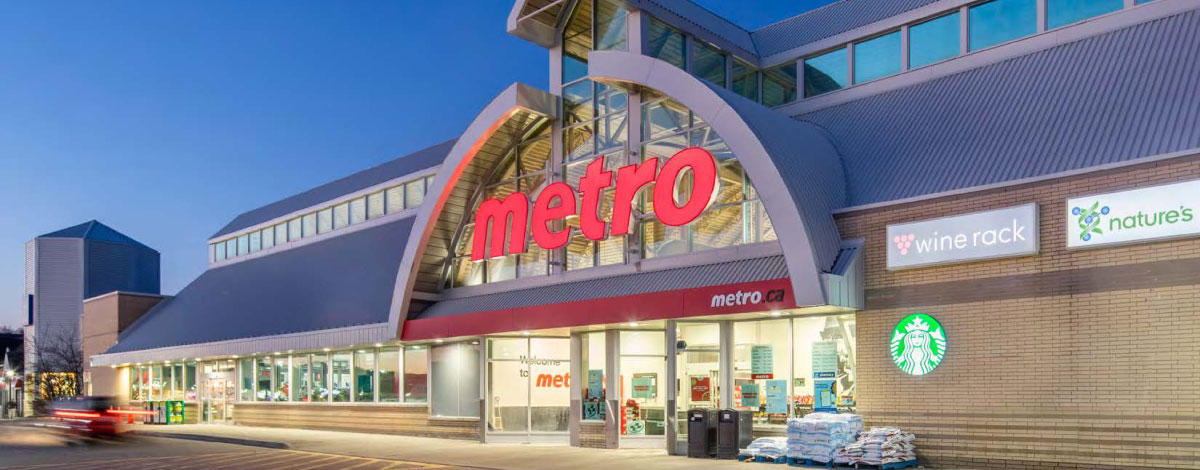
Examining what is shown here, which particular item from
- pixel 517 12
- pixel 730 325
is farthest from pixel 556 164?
pixel 730 325

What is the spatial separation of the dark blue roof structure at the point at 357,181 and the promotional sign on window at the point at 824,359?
57.7ft

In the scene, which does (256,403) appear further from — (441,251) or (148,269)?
(148,269)

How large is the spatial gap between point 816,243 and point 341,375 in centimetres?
2010

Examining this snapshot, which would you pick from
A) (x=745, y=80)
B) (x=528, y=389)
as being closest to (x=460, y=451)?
(x=528, y=389)

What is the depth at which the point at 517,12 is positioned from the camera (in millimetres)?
27234

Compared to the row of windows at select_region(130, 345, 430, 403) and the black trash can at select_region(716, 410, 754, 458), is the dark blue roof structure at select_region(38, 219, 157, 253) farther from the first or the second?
the black trash can at select_region(716, 410, 754, 458)

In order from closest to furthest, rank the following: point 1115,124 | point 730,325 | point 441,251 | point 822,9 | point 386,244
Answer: point 1115,124 → point 730,325 → point 822,9 → point 441,251 → point 386,244

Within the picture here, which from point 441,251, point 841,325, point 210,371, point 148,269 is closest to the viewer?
point 841,325

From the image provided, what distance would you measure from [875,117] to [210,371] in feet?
101

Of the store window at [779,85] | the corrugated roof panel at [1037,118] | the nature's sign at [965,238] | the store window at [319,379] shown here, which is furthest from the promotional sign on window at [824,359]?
the store window at [319,379]

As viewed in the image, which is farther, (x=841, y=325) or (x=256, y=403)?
(x=256, y=403)

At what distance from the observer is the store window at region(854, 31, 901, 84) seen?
79.2 feet

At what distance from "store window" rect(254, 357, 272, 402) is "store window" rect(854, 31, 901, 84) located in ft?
81.4

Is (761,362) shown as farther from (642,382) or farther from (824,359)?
(642,382)
